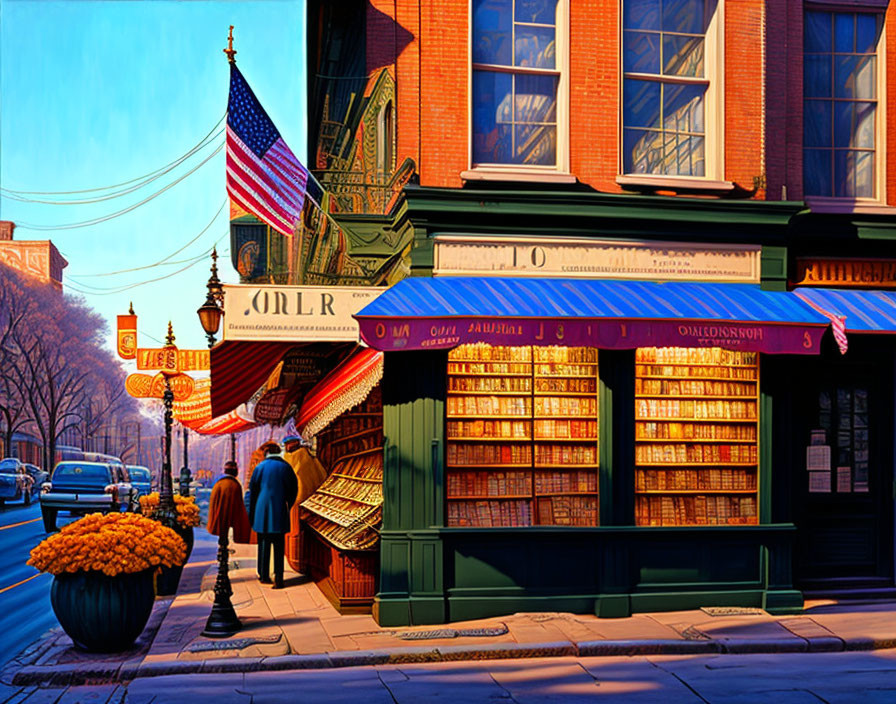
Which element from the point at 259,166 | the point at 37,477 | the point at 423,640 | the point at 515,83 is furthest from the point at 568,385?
the point at 37,477

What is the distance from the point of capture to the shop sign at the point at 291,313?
37.1 ft

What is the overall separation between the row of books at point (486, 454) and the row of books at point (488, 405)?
1.35ft

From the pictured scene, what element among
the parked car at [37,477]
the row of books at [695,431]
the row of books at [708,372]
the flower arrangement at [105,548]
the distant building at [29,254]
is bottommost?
the parked car at [37,477]

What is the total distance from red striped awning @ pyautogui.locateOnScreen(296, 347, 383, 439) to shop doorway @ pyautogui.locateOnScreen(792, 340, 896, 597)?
19.8 ft

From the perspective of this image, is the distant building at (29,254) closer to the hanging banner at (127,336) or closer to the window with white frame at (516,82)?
the hanging banner at (127,336)

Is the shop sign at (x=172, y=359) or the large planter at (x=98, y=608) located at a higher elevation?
the shop sign at (x=172, y=359)

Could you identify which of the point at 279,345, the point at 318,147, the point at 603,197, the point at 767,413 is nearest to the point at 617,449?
the point at 767,413

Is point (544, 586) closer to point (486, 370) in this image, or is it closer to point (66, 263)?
point (486, 370)

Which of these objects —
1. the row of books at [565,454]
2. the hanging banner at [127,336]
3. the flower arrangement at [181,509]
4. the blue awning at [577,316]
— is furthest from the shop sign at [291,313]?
the hanging banner at [127,336]

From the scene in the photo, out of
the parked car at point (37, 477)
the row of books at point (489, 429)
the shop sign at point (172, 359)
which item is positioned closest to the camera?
the row of books at point (489, 429)

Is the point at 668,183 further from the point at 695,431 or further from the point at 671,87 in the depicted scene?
the point at 695,431

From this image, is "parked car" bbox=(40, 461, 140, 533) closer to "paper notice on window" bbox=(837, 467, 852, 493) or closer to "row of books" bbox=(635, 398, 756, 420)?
"row of books" bbox=(635, 398, 756, 420)

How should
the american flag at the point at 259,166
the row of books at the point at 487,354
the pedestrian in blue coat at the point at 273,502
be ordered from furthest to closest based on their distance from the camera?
the pedestrian in blue coat at the point at 273,502
the row of books at the point at 487,354
the american flag at the point at 259,166

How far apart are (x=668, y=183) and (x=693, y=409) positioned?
300cm
